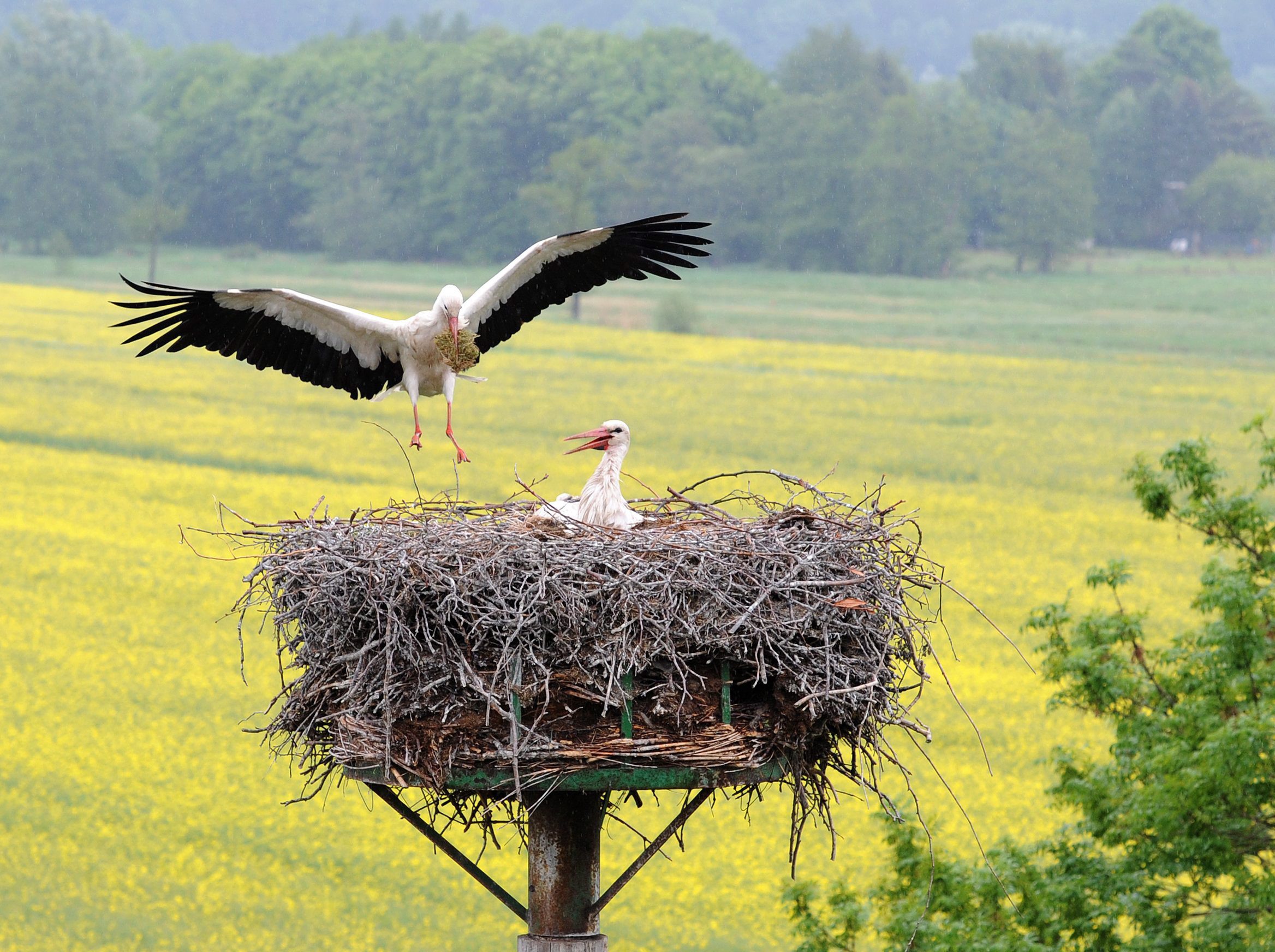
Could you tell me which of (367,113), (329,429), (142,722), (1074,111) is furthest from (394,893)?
(1074,111)

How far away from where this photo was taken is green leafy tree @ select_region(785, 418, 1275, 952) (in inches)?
414

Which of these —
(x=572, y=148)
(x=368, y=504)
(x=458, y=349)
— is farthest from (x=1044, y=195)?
(x=458, y=349)

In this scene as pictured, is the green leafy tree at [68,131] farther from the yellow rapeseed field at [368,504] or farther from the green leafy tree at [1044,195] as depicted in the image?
the green leafy tree at [1044,195]

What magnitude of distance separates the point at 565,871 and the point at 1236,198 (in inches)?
3635

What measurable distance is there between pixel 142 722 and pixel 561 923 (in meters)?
16.0

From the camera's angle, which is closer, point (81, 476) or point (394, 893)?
point (394, 893)

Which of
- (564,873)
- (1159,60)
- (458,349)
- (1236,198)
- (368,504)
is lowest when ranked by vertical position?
(368,504)

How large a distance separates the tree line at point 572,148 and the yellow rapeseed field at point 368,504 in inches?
1043

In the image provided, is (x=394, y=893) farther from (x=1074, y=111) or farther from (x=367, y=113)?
(x=1074, y=111)

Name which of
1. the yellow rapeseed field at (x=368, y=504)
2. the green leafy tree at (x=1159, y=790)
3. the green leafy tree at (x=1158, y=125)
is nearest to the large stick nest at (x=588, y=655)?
the green leafy tree at (x=1159, y=790)

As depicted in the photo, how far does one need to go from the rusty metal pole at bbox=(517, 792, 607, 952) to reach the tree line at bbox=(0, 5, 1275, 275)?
65067mm

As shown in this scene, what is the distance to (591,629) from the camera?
6195 millimetres

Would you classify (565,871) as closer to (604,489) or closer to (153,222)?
(604,489)

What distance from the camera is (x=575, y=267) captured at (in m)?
8.11
